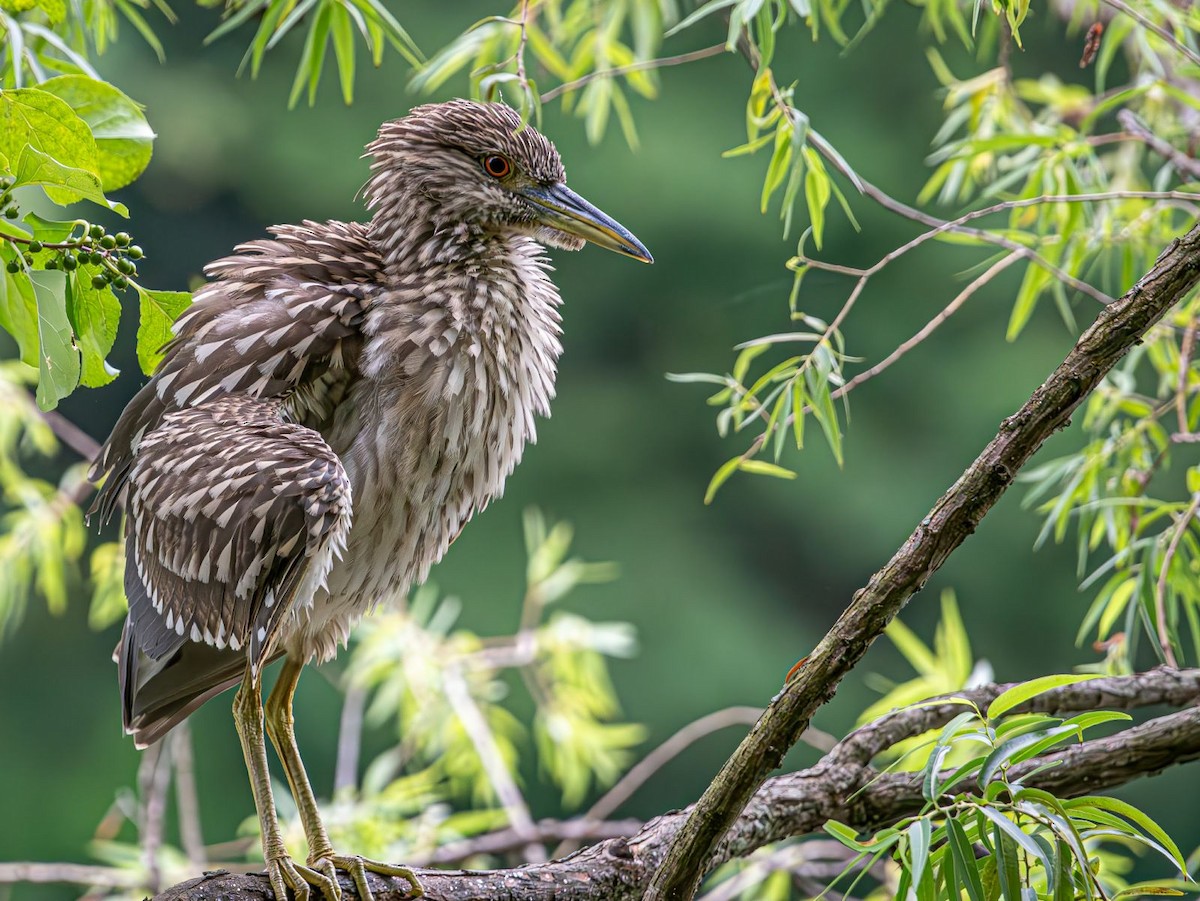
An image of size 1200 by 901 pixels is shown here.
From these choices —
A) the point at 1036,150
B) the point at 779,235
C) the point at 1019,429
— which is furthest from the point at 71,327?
the point at 779,235

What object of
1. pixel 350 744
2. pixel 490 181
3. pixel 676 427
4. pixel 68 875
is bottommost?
pixel 68 875

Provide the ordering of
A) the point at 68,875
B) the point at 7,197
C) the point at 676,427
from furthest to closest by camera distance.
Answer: the point at 676,427
the point at 68,875
the point at 7,197

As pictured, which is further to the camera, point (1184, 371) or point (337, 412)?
point (1184, 371)

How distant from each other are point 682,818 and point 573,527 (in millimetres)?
4401

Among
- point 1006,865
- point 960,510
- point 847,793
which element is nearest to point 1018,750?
point 1006,865

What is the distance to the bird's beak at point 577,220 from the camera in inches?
57.7

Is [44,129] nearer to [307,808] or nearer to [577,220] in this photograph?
[577,220]

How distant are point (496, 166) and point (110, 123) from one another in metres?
0.47

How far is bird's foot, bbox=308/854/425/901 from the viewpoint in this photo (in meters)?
1.33

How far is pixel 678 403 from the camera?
600cm

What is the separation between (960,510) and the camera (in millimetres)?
1039

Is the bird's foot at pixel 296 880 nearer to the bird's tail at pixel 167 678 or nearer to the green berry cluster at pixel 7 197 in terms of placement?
the bird's tail at pixel 167 678

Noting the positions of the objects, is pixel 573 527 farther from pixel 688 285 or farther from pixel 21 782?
pixel 21 782

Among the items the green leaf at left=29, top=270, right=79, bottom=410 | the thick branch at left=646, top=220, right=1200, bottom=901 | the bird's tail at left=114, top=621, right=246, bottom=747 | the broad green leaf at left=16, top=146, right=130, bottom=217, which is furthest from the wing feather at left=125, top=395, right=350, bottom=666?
the thick branch at left=646, top=220, right=1200, bottom=901
